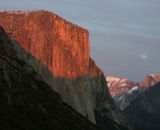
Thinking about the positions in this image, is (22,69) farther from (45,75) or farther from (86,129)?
(45,75)

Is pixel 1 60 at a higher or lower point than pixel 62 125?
higher

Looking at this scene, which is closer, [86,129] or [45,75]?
[86,129]

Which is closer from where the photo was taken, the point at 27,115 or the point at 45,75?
the point at 27,115

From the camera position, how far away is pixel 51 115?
10881 centimetres

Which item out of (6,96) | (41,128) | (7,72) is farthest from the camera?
(7,72)

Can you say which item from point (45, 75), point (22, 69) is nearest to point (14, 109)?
point (22, 69)

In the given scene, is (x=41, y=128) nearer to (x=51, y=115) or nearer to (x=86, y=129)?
(x=51, y=115)

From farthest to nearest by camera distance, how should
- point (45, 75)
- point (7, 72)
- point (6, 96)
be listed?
point (45, 75)
point (7, 72)
point (6, 96)

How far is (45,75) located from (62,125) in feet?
294

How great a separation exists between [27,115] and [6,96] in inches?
258

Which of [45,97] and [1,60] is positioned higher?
[1,60]

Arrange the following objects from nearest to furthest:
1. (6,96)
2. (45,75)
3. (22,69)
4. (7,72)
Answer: (6,96) → (7,72) → (22,69) → (45,75)

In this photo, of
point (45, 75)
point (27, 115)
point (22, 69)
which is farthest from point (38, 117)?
point (45, 75)

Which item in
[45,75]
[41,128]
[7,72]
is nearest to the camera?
[41,128]
